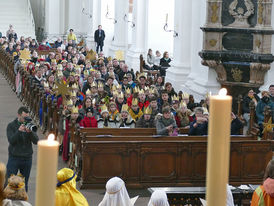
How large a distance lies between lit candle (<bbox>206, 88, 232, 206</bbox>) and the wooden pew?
9.14 m

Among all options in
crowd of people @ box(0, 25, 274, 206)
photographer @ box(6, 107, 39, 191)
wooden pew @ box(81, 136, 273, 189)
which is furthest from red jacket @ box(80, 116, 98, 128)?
photographer @ box(6, 107, 39, 191)

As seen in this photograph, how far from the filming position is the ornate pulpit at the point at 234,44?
1686 centimetres


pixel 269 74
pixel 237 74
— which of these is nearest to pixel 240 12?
pixel 237 74

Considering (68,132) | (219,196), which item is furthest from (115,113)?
(219,196)

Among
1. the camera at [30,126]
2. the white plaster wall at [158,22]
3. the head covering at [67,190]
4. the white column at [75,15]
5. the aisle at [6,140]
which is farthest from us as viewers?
the white column at [75,15]

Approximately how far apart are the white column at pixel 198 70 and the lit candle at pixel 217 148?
16.6m

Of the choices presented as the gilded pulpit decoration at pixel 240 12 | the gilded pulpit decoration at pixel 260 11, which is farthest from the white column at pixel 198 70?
the gilded pulpit decoration at pixel 260 11

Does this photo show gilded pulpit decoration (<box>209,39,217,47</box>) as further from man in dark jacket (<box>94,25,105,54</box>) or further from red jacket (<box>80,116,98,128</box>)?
man in dark jacket (<box>94,25,105,54</box>)

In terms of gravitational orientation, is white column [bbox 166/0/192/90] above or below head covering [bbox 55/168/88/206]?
above

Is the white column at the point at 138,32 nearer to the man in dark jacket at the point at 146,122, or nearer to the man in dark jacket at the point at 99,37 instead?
the man in dark jacket at the point at 99,37

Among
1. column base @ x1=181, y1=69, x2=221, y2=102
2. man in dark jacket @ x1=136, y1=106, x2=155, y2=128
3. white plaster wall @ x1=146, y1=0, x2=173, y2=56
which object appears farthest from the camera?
white plaster wall @ x1=146, y1=0, x2=173, y2=56

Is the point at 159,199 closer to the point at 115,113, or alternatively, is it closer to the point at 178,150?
the point at 178,150

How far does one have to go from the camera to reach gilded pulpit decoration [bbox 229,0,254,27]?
17.1 metres

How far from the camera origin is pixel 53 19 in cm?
4228
